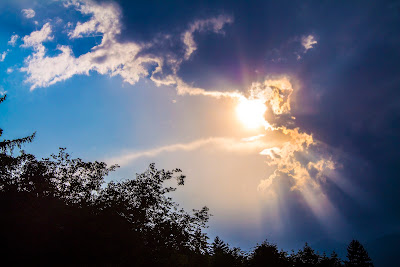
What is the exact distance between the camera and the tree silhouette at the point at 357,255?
9139 cm

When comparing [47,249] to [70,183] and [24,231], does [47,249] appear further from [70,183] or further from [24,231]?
[70,183]

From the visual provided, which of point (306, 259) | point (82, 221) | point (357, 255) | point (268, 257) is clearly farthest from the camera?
point (357, 255)

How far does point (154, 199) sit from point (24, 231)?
12.6 meters

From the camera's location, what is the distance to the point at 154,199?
28.3 metres

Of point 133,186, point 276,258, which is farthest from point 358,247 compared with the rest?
point 133,186

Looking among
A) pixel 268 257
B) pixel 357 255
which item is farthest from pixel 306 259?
pixel 357 255

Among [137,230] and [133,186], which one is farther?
[133,186]

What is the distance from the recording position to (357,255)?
9306 cm

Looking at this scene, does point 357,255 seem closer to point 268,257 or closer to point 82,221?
point 268,257

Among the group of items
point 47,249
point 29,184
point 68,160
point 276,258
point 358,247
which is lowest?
point 47,249

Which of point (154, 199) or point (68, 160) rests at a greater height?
point (68, 160)

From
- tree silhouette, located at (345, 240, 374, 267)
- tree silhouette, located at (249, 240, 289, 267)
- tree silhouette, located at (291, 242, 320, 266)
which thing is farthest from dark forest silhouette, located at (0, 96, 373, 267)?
tree silhouette, located at (345, 240, 374, 267)

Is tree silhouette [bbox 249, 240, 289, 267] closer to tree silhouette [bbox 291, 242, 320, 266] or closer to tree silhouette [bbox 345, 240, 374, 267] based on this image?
tree silhouette [bbox 291, 242, 320, 266]

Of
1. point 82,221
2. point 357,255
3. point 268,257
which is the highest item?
point 357,255
